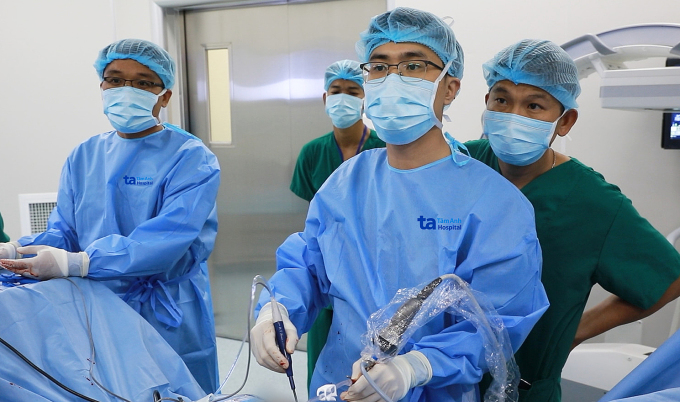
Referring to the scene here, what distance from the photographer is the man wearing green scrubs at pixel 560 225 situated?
1.32 meters

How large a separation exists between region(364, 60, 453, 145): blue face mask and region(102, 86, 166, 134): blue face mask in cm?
88

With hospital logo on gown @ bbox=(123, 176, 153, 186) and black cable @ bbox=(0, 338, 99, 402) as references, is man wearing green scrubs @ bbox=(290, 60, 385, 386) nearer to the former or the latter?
hospital logo on gown @ bbox=(123, 176, 153, 186)

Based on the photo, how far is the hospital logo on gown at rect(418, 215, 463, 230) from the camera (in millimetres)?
1085

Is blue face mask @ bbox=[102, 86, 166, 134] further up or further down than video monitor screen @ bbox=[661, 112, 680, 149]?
further up

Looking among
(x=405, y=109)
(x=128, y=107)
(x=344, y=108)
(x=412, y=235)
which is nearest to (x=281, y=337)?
(x=412, y=235)

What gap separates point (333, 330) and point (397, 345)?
0.27 meters

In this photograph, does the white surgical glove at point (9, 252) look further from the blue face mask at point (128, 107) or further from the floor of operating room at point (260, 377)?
the floor of operating room at point (260, 377)

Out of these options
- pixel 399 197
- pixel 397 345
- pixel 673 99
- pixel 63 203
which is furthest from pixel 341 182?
pixel 63 203

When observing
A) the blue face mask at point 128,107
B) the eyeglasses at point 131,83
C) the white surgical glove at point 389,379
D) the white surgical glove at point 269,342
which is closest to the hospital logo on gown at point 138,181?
the blue face mask at point 128,107

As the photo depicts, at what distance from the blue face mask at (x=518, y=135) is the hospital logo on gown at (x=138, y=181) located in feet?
3.17

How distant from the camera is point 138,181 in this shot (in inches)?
67.1

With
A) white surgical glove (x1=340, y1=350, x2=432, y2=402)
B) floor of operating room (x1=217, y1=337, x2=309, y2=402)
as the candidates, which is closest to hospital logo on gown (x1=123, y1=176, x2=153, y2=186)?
floor of operating room (x1=217, y1=337, x2=309, y2=402)

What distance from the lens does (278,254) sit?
125cm

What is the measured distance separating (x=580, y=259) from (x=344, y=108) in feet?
4.54
